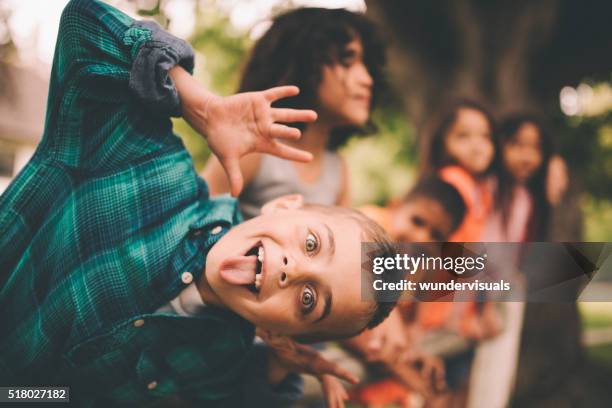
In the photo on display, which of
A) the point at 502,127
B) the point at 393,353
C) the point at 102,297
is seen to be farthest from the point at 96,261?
the point at 502,127

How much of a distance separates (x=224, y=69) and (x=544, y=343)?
196 cm

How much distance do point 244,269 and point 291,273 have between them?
6cm

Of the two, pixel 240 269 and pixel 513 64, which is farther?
pixel 513 64

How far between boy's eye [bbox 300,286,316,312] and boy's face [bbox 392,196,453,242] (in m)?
0.52

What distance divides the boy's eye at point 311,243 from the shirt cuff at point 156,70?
0.22 m

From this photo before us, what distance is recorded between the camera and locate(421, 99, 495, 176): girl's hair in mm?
1263

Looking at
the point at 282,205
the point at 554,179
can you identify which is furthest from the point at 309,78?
the point at 554,179

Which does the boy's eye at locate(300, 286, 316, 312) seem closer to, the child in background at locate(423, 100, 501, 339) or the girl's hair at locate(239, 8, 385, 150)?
the girl's hair at locate(239, 8, 385, 150)

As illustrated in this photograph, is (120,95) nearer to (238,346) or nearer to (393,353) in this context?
(238,346)

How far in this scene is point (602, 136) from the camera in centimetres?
232

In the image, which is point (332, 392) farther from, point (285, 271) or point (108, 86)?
point (108, 86)

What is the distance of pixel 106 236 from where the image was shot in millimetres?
592

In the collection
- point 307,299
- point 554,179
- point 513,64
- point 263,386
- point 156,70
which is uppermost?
point 513,64

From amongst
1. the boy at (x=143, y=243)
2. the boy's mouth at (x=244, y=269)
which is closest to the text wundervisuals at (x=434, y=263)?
the boy at (x=143, y=243)
